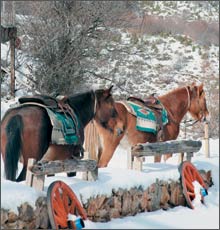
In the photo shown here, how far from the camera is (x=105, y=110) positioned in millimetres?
9297

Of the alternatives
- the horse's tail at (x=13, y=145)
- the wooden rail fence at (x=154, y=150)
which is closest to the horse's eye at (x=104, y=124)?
the wooden rail fence at (x=154, y=150)

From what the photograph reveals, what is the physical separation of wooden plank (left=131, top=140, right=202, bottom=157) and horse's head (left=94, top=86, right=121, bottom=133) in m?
0.81

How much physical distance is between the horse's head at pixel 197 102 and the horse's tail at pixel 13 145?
506 centimetres

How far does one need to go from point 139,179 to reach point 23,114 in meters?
1.99

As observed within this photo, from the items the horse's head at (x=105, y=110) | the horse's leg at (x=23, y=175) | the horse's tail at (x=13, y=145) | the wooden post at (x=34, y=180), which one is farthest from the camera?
the horse's head at (x=105, y=110)

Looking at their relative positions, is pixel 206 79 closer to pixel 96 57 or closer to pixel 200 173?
pixel 96 57

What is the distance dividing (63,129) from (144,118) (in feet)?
8.60

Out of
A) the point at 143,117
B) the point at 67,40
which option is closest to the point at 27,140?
the point at 143,117

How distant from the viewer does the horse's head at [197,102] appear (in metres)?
11.5

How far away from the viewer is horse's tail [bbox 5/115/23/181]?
692 cm

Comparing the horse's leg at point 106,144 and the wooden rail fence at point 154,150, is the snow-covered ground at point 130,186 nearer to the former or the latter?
the wooden rail fence at point 154,150

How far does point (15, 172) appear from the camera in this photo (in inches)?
272

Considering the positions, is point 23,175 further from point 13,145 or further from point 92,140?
point 92,140

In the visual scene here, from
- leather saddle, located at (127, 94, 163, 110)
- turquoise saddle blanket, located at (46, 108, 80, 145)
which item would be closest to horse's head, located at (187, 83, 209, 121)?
leather saddle, located at (127, 94, 163, 110)
